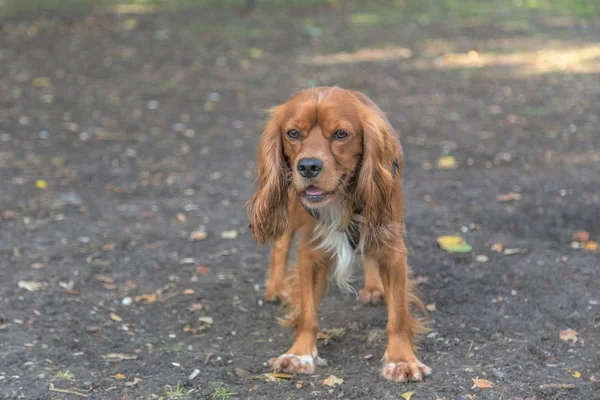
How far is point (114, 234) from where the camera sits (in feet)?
20.2

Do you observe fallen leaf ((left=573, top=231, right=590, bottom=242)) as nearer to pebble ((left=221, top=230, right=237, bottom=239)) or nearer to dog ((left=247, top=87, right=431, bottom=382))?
dog ((left=247, top=87, right=431, bottom=382))

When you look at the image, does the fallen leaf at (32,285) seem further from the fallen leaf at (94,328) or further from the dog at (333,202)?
the dog at (333,202)

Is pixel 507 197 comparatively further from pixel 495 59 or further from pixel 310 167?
pixel 495 59

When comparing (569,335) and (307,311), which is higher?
(307,311)

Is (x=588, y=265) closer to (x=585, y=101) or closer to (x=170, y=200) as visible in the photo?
(x=170, y=200)

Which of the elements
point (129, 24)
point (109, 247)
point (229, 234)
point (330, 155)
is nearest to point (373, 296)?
point (330, 155)

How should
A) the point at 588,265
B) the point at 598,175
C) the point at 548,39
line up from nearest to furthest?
the point at 588,265 → the point at 598,175 → the point at 548,39

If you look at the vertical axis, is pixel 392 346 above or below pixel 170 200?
above

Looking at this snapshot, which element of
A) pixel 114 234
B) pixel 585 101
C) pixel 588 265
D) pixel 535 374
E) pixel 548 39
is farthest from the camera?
pixel 548 39

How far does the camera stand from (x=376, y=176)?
382 cm

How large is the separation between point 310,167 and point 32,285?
2455mm

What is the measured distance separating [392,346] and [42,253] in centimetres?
288

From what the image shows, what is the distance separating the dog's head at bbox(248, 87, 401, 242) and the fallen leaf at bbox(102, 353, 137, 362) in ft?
3.70

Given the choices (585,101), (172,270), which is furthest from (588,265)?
(585,101)
